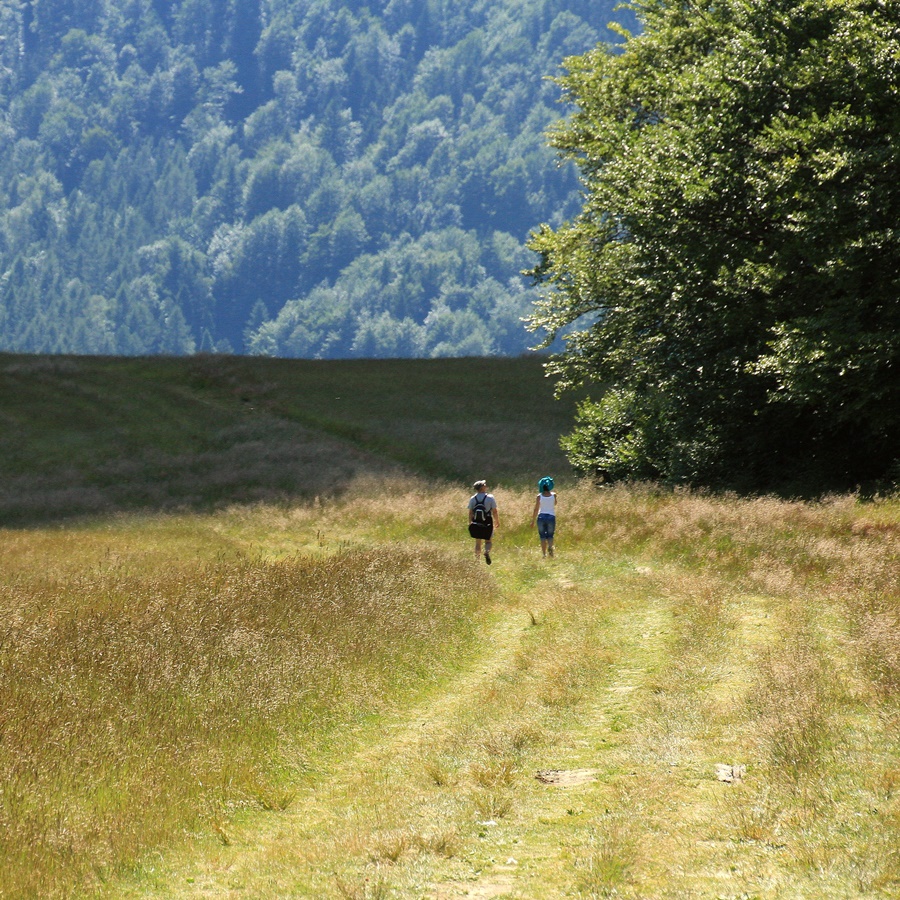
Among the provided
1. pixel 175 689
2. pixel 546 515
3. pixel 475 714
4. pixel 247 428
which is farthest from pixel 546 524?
pixel 247 428

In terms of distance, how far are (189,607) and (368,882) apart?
7656 millimetres

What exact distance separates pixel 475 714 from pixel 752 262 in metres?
17.9

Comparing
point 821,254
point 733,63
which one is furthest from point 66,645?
point 733,63

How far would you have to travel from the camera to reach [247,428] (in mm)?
51812

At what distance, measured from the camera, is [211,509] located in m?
35.9

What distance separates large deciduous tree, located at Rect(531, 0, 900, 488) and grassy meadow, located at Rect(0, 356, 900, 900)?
3660 millimetres

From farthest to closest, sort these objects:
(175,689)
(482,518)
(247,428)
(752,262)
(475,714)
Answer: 1. (247,428)
2. (752,262)
3. (482,518)
4. (475,714)
5. (175,689)

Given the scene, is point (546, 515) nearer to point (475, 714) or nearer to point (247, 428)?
point (475, 714)

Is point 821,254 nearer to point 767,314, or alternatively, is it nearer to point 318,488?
point 767,314

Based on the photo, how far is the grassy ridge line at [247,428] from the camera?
132ft

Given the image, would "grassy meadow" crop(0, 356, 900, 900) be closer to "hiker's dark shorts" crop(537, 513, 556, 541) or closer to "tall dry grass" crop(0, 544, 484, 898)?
"tall dry grass" crop(0, 544, 484, 898)

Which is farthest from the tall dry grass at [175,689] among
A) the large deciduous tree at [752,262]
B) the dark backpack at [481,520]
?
the large deciduous tree at [752,262]

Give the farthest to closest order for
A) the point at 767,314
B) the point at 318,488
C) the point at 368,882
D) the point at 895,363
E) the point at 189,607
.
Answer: the point at 318,488 → the point at 767,314 → the point at 895,363 → the point at 189,607 → the point at 368,882

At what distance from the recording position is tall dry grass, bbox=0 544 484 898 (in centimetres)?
733
